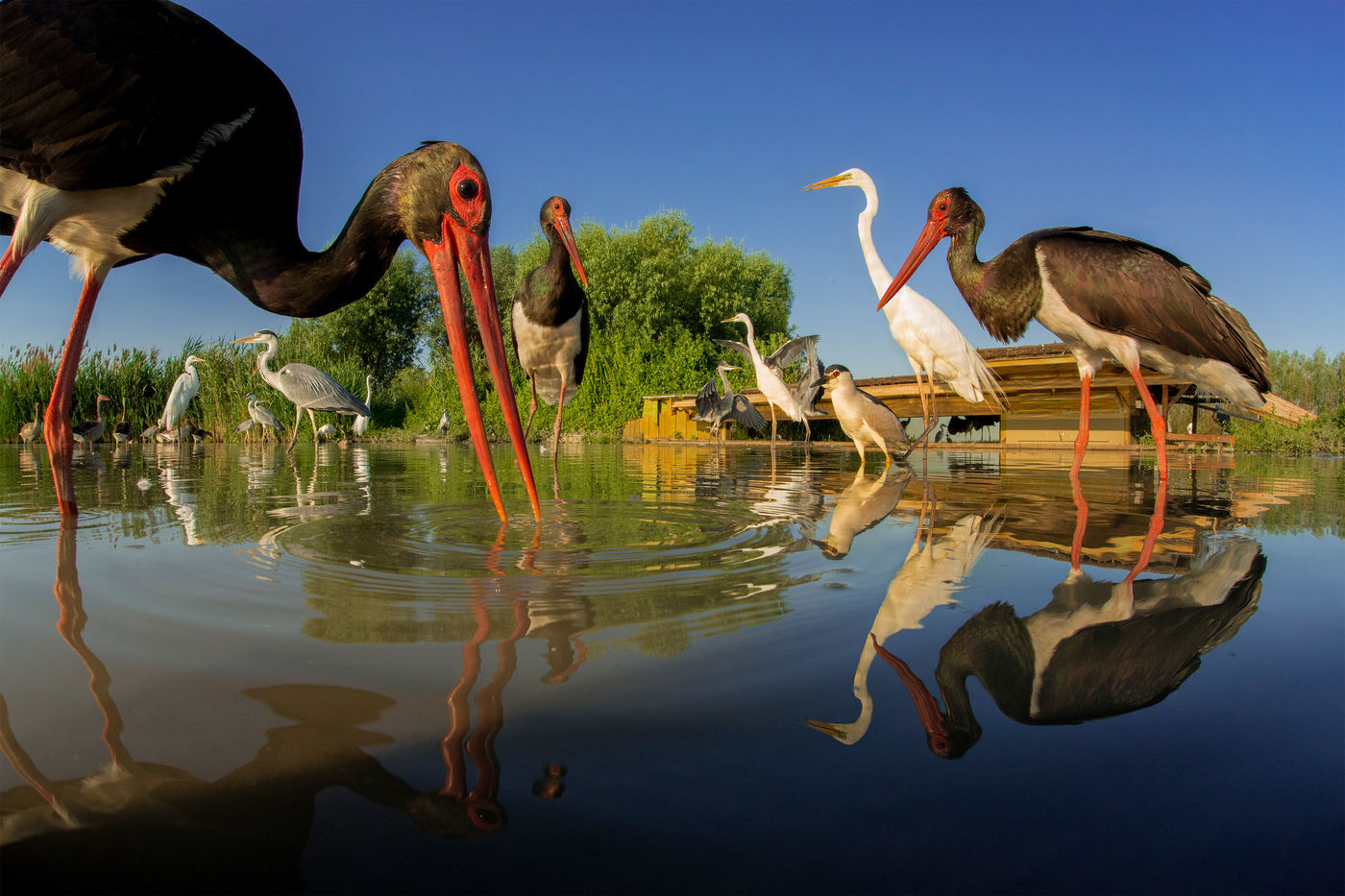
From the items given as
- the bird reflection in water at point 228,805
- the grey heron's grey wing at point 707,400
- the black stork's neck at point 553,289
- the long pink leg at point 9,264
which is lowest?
the bird reflection in water at point 228,805

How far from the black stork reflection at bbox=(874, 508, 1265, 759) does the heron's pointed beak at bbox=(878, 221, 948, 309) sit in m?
5.66

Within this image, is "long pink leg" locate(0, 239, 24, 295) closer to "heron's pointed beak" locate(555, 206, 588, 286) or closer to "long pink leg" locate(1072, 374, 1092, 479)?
"heron's pointed beak" locate(555, 206, 588, 286)

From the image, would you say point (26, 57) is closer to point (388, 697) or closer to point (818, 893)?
point (388, 697)

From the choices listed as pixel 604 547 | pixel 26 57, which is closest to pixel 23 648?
pixel 604 547

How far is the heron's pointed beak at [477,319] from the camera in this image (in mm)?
2410

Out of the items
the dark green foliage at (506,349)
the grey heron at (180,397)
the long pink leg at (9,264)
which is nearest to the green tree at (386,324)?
the dark green foliage at (506,349)

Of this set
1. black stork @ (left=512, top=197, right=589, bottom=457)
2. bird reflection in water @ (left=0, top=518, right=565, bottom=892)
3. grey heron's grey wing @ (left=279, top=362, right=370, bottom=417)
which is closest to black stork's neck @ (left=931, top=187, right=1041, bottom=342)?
black stork @ (left=512, top=197, right=589, bottom=457)

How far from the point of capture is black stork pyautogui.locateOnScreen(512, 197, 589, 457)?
650 centimetres

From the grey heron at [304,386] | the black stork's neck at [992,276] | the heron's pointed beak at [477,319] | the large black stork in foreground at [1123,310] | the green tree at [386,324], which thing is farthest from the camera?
the green tree at [386,324]

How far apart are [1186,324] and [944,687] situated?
5.06 metres

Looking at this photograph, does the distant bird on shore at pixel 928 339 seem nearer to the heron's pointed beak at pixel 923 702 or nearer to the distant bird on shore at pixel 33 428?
the heron's pointed beak at pixel 923 702

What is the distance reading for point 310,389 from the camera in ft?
41.4

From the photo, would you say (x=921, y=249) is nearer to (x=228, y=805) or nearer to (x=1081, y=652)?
(x=1081, y=652)

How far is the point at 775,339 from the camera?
19797 millimetres
